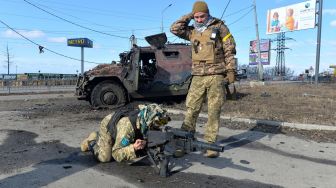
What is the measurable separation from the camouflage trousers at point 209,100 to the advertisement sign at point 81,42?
4341 centimetres

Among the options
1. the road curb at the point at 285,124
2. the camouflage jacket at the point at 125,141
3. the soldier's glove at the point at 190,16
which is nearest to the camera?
the camouflage jacket at the point at 125,141

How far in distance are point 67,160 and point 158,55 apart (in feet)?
21.2

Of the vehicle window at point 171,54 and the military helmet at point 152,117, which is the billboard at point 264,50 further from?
the military helmet at point 152,117

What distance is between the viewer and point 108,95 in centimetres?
1118

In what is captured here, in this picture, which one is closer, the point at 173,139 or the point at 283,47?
Result: the point at 173,139

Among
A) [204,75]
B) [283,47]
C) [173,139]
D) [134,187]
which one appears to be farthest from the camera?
[283,47]

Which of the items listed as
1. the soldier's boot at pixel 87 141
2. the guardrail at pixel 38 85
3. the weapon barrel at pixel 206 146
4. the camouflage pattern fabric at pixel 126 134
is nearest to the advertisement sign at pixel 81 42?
the guardrail at pixel 38 85

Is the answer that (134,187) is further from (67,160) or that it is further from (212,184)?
(67,160)

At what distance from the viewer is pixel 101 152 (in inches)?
197

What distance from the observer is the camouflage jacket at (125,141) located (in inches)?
181

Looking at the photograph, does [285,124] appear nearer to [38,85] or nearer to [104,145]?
[104,145]

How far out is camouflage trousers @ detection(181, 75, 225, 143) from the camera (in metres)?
5.37

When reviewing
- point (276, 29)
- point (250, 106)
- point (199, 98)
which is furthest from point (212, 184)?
point (276, 29)

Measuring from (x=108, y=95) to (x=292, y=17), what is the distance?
3780 centimetres
